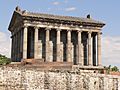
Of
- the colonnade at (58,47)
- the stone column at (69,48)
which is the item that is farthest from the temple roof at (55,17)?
the stone column at (69,48)

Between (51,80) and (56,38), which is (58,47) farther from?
(51,80)

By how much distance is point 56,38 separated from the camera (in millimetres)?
67188

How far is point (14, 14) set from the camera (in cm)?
6931

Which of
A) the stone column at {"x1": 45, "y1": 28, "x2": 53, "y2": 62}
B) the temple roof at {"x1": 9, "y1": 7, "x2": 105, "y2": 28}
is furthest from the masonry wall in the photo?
the temple roof at {"x1": 9, "y1": 7, "x2": 105, "y2": 28}

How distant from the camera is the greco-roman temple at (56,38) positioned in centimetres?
6444

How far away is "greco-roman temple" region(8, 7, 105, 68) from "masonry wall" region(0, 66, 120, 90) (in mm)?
22218

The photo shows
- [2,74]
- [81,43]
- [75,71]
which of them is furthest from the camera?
[81,43]

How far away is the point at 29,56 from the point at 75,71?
26.4 metres

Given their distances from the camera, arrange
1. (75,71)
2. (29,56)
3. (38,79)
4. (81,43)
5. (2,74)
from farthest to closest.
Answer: (81,43) → (29,56) → (75,71) → (38,79) → (2,74)

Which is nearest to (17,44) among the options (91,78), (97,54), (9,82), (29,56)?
(29,56)

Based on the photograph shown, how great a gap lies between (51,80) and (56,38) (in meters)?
30.3

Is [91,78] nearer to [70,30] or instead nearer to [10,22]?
[70,30]

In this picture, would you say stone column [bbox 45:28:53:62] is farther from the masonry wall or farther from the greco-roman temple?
the masonry wall

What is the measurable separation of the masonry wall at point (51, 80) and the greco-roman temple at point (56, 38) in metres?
22.2
